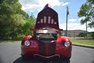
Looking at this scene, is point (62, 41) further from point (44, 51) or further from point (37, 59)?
point (37, 59)

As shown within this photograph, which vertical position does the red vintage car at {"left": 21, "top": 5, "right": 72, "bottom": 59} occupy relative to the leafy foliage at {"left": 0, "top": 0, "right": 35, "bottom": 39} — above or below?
below

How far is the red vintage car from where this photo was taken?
11.3 meters

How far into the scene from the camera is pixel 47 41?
37.2 feet

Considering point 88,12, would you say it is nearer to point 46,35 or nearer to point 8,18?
point 8,18

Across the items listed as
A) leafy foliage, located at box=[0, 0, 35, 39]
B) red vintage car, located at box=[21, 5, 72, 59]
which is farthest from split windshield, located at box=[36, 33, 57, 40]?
leafy foliage, located at box=[0, 0, 35, 39]

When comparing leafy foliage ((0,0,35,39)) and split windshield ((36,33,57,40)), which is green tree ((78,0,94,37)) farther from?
split windshield ((36,33,57,40))

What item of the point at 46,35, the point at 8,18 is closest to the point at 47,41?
the point at 46,35

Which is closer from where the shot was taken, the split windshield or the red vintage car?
the red vintage car

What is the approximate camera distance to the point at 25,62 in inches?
463

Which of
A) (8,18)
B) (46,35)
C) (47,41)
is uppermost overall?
(8,18)

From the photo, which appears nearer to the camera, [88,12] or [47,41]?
[47,41]

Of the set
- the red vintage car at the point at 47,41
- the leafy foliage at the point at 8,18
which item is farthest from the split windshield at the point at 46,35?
the leafy foliage at the point at 8,18

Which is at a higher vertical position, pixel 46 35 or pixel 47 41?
pixel 46 35

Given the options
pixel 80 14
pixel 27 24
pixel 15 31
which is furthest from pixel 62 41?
pixel 80 14
